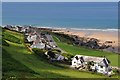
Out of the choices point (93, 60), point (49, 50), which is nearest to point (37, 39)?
point (49, 50)

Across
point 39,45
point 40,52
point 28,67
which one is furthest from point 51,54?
point 28,67

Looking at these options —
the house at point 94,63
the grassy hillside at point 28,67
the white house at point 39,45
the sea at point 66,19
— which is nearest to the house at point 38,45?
the white house at point 39,45

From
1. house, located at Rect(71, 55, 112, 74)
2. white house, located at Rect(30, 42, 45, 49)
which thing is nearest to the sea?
white house, located at Rect(30, 42, 45, 49)

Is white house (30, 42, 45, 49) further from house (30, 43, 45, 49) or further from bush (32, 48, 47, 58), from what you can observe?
bush (32, 48, 47, 58)

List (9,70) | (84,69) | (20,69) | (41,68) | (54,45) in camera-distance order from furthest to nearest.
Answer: (54,45), (84,69), (41,68), (20,69), (9,70)

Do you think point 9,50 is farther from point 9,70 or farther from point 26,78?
point 26,78

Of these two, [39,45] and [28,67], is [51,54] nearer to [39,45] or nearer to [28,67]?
[39,45]
